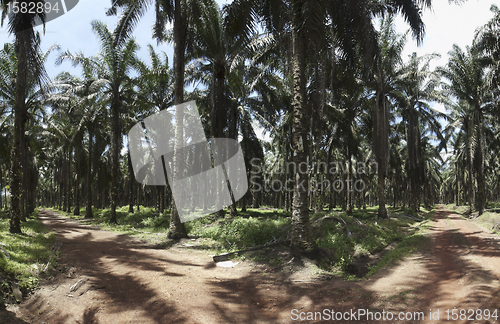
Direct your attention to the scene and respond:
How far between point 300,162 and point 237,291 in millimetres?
4173

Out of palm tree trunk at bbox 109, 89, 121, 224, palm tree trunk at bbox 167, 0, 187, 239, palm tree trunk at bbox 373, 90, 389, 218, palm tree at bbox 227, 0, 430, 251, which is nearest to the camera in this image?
palm tree at bbox 227, 0, 430, 251

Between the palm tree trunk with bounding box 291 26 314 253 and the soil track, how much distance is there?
3.49ft

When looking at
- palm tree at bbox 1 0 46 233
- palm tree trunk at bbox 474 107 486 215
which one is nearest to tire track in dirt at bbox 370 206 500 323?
palm tree at bbox 1 0 46 233

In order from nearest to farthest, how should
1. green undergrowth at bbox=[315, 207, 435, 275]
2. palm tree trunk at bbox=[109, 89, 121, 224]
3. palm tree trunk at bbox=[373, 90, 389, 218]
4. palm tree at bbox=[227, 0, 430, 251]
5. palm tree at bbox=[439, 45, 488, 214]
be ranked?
palm tree at bbox=[227, 0, 430, 251], green undergrowth at bbox=[315, 207, 435, 275], palm tree trunk at bbox=[373, 90, 389, 218], palm tree trunk at bbox=[109, 89, 121, 224], palm tree at bbox=[439, 45, 488, 214]

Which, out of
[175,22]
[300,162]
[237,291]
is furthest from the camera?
[175,22]

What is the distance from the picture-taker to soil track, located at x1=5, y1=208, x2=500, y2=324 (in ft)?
16.3

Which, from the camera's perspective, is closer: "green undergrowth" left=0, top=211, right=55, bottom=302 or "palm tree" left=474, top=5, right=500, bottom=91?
"green undergrowth" left=0, top=211, right=55, bottom=302

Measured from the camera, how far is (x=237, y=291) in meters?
6.43

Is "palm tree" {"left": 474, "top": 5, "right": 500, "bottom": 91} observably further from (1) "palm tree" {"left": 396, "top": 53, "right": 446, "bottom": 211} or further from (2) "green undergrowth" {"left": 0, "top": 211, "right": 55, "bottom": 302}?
(2) "green undergrowth" {"left": 0, "top": 211, "right": 55, "bottom": 302}

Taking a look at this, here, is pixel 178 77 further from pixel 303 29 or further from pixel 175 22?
pixel 303 29

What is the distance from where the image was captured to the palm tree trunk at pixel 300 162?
8.48m

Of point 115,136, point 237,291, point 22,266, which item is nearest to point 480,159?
point 237,291

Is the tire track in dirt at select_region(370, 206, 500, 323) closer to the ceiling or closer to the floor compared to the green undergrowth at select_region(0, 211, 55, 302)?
closer to the floor

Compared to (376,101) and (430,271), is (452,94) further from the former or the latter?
(430,271)
